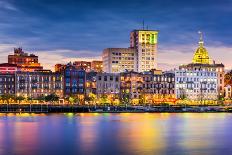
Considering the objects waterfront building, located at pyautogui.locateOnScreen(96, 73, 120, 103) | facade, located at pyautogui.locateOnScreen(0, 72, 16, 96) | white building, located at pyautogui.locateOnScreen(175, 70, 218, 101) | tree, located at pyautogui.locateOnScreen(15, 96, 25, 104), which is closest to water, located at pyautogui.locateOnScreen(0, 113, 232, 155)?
tree, located at pyautogui.locateOnScreen(15, 96, 25, 104)

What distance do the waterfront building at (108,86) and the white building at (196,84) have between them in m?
19.3

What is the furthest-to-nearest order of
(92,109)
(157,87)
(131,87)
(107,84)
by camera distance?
(157,87)
(131,87)
(107,84)
(92,109)

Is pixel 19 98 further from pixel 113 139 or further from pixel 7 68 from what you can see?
pixel 113 139

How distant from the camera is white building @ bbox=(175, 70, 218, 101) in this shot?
18818cm

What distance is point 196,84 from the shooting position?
626 feet

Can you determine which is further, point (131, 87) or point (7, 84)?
point (131, 87)

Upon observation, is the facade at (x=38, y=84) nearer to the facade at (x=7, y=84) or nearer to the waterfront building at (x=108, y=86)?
the facade at (x=7, y=84)

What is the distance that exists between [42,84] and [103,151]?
369 feet

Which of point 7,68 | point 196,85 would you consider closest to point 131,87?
point 196,85

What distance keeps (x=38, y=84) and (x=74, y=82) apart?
1099cm

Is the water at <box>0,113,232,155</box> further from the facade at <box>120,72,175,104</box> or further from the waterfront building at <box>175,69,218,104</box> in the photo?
the waterfront building at <box>175,69,218,104</box>

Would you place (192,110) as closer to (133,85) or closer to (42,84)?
(133,85)

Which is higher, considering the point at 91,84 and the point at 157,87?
the point at 91,84

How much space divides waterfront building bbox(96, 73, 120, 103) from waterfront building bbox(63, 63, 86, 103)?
532 cm
